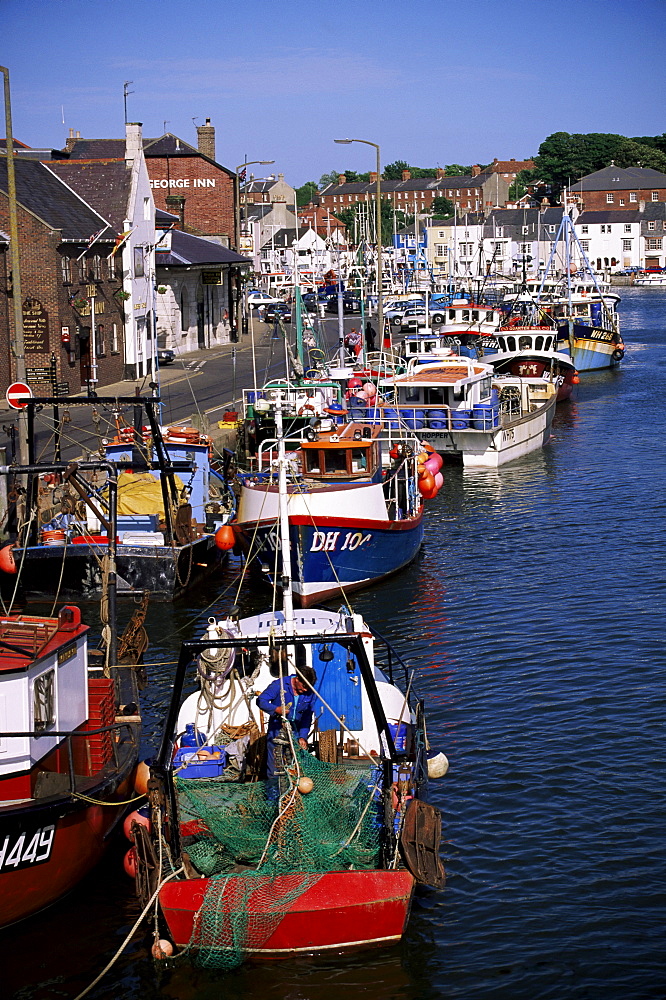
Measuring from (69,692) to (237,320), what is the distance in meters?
64.0

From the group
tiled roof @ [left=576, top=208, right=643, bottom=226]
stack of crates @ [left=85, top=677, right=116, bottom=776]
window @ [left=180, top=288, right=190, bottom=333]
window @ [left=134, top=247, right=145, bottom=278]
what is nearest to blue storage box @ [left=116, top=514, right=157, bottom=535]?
stack of crates @ [left=85, top=677, right=116, bottom=776]

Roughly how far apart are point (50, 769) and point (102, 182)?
4507 centimetres

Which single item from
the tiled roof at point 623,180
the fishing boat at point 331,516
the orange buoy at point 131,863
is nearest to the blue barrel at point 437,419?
the fishing boat at point 331,516

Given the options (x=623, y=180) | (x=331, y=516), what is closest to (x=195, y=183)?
(x=331, y=516)

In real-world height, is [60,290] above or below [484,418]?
above

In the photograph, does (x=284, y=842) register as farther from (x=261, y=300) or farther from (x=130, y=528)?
(x=261, y=300)

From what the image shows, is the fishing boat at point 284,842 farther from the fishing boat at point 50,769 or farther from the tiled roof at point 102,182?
the tiled roof at point 102,182

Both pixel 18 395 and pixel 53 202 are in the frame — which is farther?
→ pixel 53 202

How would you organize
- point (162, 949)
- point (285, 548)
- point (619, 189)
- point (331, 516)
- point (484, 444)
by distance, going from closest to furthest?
point (162, 949) → point (285, 548) → point (331, 516) → point (484, 444) → point (619, 189)

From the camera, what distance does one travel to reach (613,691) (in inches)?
848

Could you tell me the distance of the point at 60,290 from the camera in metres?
47.6

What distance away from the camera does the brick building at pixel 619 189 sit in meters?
177

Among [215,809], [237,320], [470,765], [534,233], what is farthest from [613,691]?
[534,233]

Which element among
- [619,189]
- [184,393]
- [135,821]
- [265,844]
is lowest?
[135,821]
